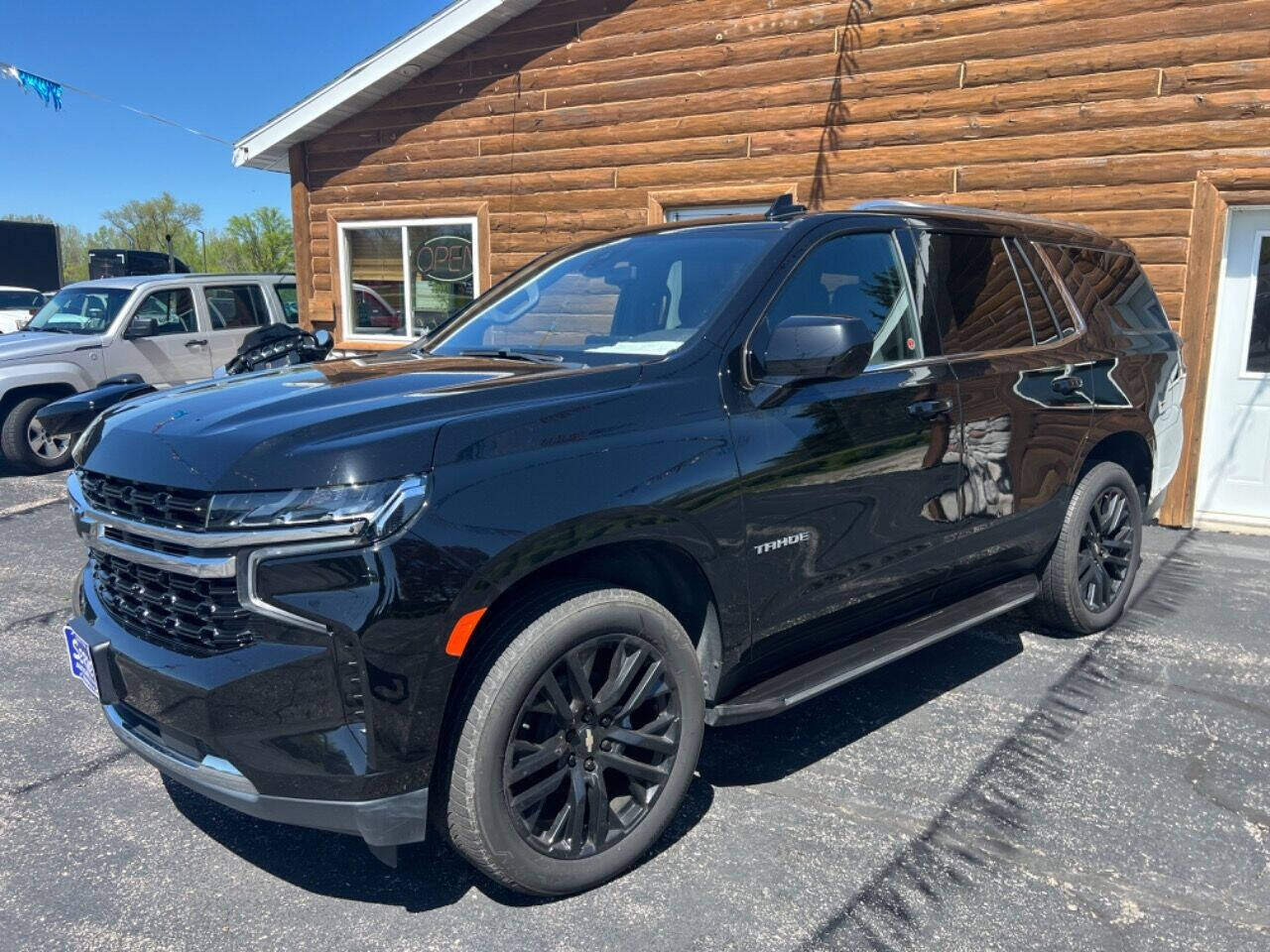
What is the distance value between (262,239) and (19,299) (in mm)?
27905

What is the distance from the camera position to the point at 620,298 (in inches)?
140

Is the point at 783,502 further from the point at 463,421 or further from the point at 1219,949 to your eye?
the point at 1219,949

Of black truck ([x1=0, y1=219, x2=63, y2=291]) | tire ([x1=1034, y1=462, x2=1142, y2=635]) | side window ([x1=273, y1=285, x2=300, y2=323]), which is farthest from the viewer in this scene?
black truck ([x1=0, y1=219, x2=63, y2=291])

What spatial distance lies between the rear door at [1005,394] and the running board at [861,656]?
0.11 m

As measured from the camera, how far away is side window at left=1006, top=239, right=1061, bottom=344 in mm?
4238

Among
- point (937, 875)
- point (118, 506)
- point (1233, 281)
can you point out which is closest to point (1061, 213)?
point (1233, 281)

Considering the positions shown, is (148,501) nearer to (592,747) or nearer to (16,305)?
(592,747)

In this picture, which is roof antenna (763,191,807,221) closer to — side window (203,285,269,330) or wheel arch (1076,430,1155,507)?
wheel arch (1076,430,1155,507)

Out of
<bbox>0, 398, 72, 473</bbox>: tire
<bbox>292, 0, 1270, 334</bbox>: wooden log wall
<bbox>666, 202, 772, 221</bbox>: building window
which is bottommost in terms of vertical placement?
<bbox>0, 398, 72, 473</bbox>: tire

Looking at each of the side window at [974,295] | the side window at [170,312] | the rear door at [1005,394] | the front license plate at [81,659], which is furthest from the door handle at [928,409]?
the side window at [170,312]

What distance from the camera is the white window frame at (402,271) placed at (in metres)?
9.89

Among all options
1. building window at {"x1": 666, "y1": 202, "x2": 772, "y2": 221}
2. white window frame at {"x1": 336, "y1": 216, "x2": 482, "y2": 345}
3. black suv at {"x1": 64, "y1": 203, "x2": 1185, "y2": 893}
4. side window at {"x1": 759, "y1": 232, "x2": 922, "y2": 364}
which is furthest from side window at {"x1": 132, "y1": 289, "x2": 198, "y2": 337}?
side window at {"x1": 759, "y1": 232, "x2": 922, "y2": 364}

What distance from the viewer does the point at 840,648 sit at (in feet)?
11.2

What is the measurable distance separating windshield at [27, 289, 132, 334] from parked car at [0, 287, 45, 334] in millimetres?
9939
